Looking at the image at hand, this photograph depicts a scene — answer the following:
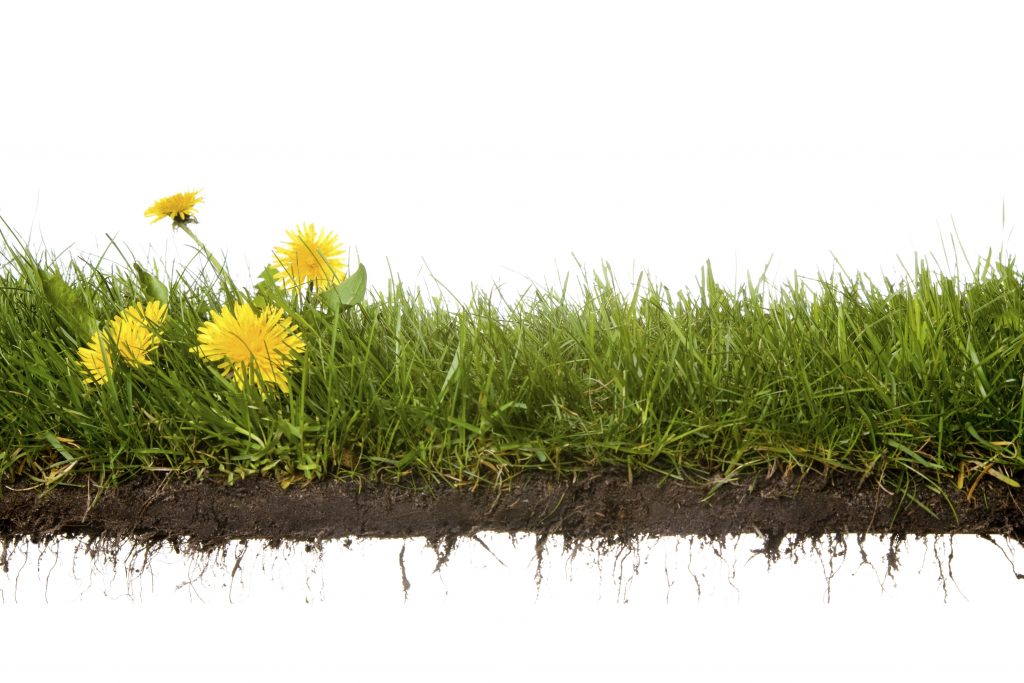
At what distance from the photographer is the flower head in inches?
60.2

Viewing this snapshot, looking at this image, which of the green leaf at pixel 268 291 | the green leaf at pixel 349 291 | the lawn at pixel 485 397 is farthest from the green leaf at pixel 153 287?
the green leaf at pixel 349 291

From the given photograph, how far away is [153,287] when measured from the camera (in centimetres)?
169

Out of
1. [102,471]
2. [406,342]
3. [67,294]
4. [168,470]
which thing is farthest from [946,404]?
[67,294]

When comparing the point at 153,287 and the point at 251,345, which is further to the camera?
the point at 153,287

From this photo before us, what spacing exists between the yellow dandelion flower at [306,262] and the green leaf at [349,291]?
1.2 inches

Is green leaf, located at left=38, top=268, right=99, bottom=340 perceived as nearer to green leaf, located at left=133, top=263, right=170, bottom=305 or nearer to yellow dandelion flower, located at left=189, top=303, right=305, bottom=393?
green leaf, located at left=133, top=263, right=170, bottom=305

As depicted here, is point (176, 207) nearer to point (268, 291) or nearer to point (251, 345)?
point (268, 291)

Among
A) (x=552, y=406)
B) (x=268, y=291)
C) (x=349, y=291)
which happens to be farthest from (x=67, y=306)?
(x=552, y=406)

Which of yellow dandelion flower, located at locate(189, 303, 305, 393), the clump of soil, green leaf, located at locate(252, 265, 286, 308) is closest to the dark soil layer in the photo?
the clump of soil

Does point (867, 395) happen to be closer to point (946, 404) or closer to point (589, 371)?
point (946, 404)

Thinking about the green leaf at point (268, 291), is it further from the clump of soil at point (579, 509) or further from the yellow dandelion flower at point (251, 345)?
the clump of soil at point (579, 509)

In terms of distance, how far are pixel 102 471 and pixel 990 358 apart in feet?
4.91

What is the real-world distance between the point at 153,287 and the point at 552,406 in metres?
0.80

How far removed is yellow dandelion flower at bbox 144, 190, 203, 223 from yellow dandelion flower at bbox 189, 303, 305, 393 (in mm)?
258
